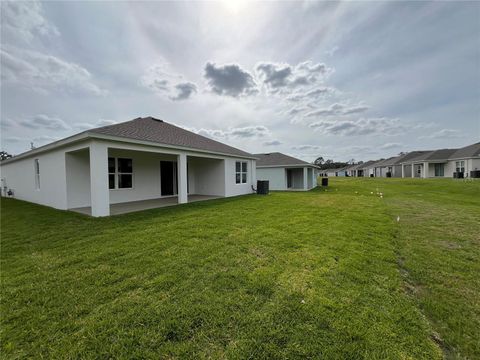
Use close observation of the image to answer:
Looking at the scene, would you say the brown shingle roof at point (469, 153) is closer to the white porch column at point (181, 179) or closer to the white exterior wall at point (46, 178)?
the white porch column at point (181, 179)

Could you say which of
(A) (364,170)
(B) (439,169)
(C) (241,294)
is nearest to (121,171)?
(C) (241,294)

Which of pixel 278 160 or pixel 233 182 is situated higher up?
pixel 278 160

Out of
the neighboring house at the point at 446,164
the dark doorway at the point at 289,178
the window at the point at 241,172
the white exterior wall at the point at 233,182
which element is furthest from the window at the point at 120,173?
the neighboring house at the point at 446,164

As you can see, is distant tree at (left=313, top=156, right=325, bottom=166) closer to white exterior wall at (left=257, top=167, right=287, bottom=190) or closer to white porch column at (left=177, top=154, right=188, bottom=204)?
white exterior wall at (left=257, top=167, right=287, bottom=190)

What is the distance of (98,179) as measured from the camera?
7438 mm

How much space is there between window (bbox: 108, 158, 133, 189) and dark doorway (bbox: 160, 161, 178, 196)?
2110 millimetres

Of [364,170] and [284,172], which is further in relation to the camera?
[364,170]

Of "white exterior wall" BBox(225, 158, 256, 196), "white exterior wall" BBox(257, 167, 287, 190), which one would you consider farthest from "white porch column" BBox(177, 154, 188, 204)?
"white exterior wall" BBox(257, 167, 287, 190)

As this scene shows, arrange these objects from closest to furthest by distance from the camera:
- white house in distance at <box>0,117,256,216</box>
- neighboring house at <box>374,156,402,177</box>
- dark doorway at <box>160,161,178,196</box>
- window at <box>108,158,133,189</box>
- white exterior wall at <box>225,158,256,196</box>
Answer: white house in distance at <box>0,117,256,216</box>, window at <box>108,158,133,189</box>, dark doorway at <box>160,161,178,196</box>, white exterior wall at <box>225,158,256,196</box>, neighboring house at <box>374,156,402,177</box>

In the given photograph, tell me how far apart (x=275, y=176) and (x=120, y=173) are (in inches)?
557

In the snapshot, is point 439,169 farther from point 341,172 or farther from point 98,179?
point 98,179

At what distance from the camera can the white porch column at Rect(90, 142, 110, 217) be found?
24.4 feet

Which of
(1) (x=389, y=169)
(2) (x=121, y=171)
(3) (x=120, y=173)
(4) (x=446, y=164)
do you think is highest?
(4) (x=446, y=164)

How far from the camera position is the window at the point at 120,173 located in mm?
10352
